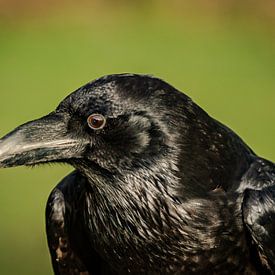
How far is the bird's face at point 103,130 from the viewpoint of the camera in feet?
16.5

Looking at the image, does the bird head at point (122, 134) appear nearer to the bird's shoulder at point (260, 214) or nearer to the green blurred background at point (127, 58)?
the bird's shoulder at point (260, 214)

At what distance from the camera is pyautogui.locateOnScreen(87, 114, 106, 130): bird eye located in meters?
5.02

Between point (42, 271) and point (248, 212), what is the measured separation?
168 inches

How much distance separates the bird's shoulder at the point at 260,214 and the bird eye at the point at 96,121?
784 millimetres

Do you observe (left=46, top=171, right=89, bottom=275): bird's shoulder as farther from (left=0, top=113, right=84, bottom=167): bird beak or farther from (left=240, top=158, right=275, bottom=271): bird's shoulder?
(left=240, top=158, right=275, bottom=271): bird's shoulder

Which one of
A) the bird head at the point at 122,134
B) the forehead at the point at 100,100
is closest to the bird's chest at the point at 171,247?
the bird head at the point at 122,134

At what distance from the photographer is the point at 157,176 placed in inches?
202

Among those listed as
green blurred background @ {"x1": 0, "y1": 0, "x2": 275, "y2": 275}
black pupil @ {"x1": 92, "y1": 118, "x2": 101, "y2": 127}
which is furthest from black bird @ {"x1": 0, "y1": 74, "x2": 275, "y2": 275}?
green blurred background @ {"x1": 0, "y1": 0, "x2": 275, "y2": 275}

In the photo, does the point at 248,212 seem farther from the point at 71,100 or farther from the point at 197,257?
the point at 71,100

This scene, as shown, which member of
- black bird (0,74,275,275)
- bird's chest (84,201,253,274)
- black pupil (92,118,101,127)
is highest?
black pupil (92,118,101,127)

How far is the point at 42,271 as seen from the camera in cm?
913

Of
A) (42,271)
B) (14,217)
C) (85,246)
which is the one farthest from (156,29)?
(85,246)

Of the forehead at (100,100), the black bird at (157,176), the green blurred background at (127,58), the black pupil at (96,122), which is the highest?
the green blurred background at (127,58)

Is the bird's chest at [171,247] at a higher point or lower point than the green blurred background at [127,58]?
lower
